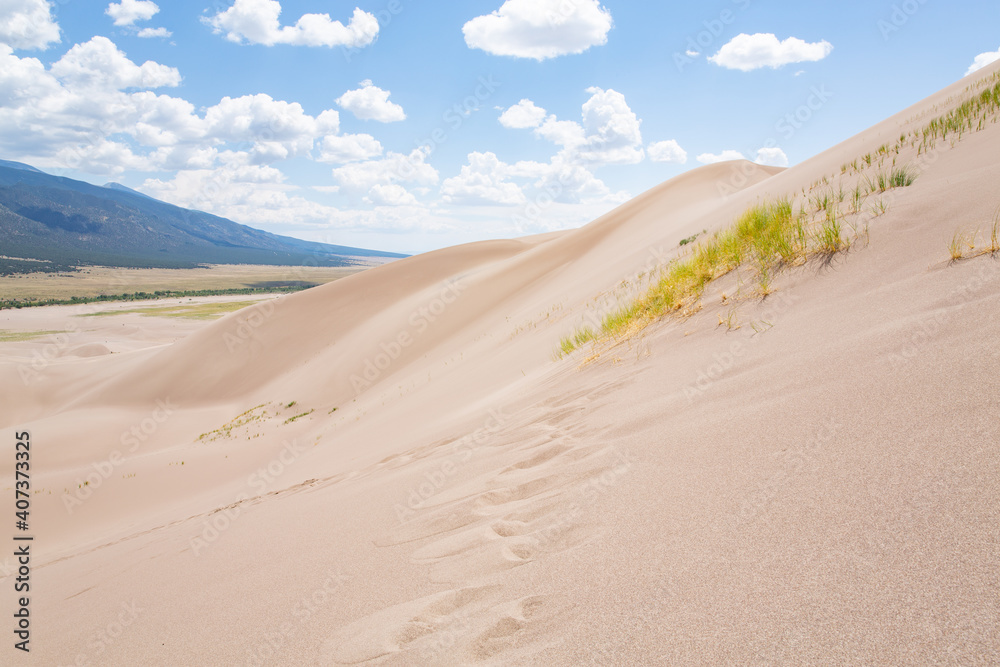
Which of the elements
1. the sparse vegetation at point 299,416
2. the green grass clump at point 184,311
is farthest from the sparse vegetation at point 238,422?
the green grass clump at point 184,311

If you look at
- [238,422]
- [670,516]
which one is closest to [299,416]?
[238,422]

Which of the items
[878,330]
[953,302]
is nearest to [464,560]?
[878,330]

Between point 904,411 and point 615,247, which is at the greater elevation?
point 615,247

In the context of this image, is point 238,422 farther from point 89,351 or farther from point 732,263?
point 89,351

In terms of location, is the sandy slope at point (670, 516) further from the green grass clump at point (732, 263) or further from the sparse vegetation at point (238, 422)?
the sparse vegetation at point (238, 422)

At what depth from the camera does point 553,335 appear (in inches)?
333

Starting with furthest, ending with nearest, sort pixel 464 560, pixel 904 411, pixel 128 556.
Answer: pixel 128 556 → pixel 464 560 → pixel 904 411

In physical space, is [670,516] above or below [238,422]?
above

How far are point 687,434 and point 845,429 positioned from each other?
73cm

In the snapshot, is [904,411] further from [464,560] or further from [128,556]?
[128,556]

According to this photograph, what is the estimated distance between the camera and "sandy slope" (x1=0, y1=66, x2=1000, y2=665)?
1.43 meters

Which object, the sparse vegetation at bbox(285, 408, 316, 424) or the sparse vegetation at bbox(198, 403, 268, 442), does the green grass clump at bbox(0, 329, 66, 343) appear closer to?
the sparse vegetation at bbox(198, 403, 268, 442)

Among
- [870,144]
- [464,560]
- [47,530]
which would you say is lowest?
[47,530]

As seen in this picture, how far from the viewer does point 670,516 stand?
2043 mm
